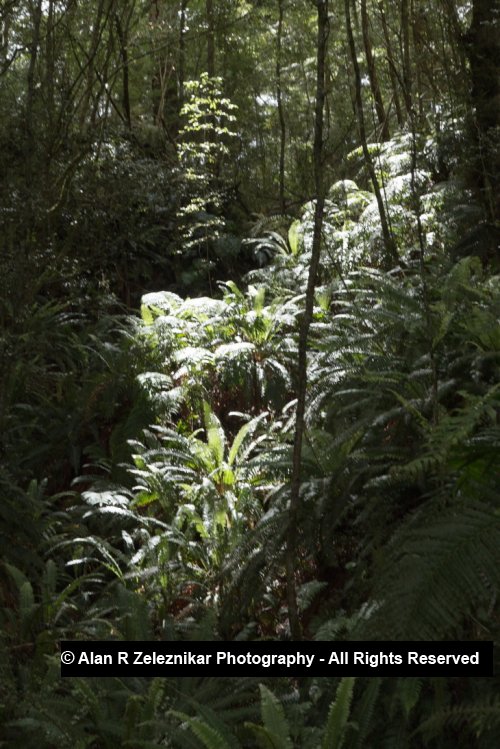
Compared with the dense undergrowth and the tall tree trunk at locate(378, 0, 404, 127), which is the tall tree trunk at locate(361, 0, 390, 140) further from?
the dense undergrowth

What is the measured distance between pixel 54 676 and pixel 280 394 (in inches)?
113

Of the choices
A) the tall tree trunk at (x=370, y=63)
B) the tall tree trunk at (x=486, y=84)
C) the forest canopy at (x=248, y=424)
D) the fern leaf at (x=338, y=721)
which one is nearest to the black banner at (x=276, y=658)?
the forest canopy at (x=248, y=424)

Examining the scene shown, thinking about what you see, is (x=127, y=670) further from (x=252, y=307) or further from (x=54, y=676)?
(x=252, y=307)

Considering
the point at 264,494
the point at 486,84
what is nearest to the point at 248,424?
the point at 264,494

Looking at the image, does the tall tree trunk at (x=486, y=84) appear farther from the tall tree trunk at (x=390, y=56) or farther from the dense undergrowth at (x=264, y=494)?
the tall tree trunk at (x=390, y=56)

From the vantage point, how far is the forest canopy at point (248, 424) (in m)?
2.76

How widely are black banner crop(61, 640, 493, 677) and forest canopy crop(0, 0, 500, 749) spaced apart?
0.06 metres

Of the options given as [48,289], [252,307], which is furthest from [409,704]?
[48,289]

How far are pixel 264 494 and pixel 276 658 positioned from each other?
167 cm

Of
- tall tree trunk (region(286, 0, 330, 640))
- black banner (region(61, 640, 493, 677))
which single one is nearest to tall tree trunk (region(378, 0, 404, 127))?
tall tree trunk (region(286, 0, 330, 640))

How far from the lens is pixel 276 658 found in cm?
319

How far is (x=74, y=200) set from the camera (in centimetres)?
656

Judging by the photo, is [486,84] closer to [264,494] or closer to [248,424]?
[248,424]

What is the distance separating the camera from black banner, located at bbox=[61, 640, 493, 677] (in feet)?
8.78
